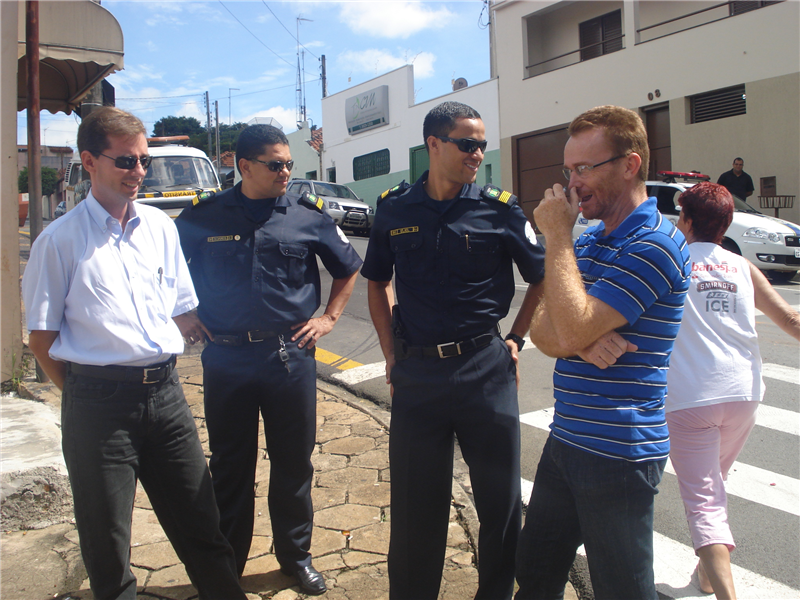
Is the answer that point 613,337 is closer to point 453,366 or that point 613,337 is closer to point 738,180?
point 453,366

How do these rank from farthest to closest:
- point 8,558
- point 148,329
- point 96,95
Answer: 1. point 96,95
2. point 8,558
3. point 148,329

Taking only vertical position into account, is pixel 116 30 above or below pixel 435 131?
above

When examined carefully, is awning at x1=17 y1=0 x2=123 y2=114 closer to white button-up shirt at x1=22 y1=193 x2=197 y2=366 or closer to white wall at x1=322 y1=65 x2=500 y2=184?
white button-up shirt at x1=22 y1=193 x2=197 y2=366

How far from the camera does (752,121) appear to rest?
50.4 ft

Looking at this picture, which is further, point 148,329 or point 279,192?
point 279,192

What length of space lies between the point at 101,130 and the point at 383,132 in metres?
25.2

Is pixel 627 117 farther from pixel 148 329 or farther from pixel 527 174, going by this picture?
pixel 527 174

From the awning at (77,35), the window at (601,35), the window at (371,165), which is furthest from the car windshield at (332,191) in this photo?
the awning at (77,35)

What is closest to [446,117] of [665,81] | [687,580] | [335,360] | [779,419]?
[687,580]

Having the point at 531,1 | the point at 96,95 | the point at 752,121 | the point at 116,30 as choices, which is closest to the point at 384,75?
the point at 531,1

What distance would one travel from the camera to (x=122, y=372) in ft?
8.25

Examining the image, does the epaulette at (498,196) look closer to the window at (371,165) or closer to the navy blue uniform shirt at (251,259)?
the navy blue uniform shirt at (251,259)

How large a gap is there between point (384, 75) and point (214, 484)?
2557 cm

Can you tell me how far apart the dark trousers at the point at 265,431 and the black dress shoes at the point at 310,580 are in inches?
1.4
